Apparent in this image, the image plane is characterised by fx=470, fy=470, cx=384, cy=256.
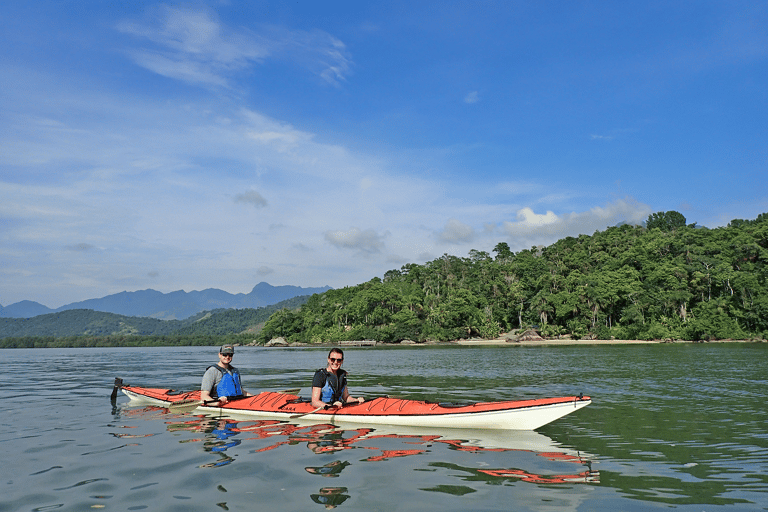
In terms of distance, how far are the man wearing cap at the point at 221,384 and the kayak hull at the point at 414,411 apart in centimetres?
28

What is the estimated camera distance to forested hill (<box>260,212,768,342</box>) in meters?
79.6

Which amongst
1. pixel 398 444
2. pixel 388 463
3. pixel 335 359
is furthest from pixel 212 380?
pixel 388 463

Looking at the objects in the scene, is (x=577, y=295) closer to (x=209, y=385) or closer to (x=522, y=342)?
(x=522, y=342)

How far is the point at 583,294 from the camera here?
93250mm

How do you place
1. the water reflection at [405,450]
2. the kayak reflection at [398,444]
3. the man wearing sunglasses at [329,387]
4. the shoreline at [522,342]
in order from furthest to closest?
the shoreline at [522,342]
the man wearing sunglasses at [329,387]
the kayak reflection at [398,444]
the water reflection at [405,450]

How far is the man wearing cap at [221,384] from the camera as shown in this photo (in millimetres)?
13406

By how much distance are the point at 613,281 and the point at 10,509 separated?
324 feet

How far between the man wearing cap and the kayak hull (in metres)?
0.28

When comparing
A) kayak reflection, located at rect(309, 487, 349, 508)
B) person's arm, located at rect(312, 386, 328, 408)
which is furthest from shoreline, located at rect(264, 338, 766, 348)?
kayak reflection, located at rect(309, 487, 349, 508)

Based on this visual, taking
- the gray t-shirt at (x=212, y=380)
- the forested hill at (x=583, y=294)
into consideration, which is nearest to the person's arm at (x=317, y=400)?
the gray t-shirt at (x=212, y=380)

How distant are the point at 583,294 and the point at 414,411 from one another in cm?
9063

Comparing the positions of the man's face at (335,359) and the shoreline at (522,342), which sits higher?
the man's face at (335,359)

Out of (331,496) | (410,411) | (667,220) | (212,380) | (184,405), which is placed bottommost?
(331,496)

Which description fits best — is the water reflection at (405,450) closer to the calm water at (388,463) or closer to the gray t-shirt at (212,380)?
the calm water at (388,463)
